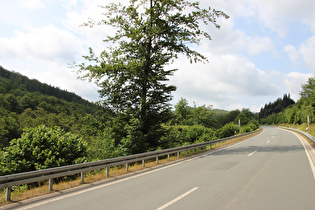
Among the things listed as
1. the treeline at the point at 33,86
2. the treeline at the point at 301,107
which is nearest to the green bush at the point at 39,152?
the treeline at the point at 301,107

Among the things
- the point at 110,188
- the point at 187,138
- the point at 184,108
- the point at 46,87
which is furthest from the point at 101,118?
the point at 46,87

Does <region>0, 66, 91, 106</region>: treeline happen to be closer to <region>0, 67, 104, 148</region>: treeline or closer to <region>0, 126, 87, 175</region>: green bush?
<region>0, 67, 104, 148</region>: treeline

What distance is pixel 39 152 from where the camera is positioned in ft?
30.6

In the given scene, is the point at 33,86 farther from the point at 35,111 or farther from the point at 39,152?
the point at 39,152

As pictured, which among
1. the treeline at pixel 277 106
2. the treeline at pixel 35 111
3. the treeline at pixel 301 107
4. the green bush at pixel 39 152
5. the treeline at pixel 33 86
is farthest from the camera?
the treeline at pixel 33 86

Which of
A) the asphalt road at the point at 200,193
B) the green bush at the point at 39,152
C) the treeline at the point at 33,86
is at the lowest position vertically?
the asphalt road at the point at 200,193

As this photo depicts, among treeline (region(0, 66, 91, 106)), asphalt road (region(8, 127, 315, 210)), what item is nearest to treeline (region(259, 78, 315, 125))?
asphalt road (region(8, 127, 315, 210))

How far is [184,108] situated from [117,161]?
49699mm

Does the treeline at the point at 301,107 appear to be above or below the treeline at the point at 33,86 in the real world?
below

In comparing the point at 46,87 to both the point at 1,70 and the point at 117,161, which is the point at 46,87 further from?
the point at 117,161

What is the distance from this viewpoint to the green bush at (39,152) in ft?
29.2

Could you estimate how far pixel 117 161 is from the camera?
920cm

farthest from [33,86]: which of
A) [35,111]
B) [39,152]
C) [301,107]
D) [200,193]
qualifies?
[200,193]

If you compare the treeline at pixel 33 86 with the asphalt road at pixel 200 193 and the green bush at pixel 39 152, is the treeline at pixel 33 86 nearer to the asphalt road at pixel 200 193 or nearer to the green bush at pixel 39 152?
the green bush at pixel 39 152
